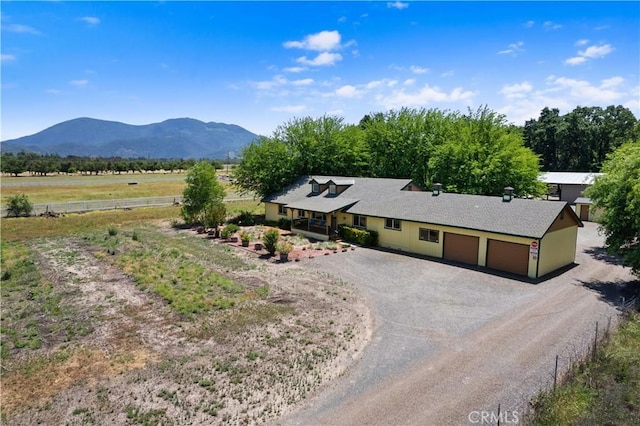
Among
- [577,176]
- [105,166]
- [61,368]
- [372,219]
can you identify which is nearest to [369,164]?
[372,219]

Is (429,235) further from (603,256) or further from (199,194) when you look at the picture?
(199,194)

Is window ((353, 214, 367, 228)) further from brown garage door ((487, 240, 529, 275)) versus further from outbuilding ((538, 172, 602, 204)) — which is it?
outbuilding ((538, 172, 602, 204))

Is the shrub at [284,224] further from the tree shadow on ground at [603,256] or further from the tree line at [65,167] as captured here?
the tree line at [65,167]

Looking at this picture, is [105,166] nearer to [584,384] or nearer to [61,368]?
[61,368]

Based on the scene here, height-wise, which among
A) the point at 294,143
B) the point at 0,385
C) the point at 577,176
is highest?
the point at 294,143

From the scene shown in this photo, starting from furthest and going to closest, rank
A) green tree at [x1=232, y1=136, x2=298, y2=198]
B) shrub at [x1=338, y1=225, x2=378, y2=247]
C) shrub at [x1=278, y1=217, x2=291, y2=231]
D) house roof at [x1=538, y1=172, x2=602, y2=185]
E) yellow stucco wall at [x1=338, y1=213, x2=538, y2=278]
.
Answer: house roof at [x1=538, y1=172, x2=602, y2=185] → green tree at [x1=232, y1=136, x2=298, y2=198] → shrub at [x1=278, y1=217, x2=291, y2=231] → shrub at [x1=338, y1=225, x2=378, y2=247] → yellow stucco wall at [x1=338, y1=213, x2=538, y2=278]

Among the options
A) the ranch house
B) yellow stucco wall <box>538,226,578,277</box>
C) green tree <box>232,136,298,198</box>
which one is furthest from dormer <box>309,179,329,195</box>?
yellow stucco wall <box>538,226,578,277</box>
